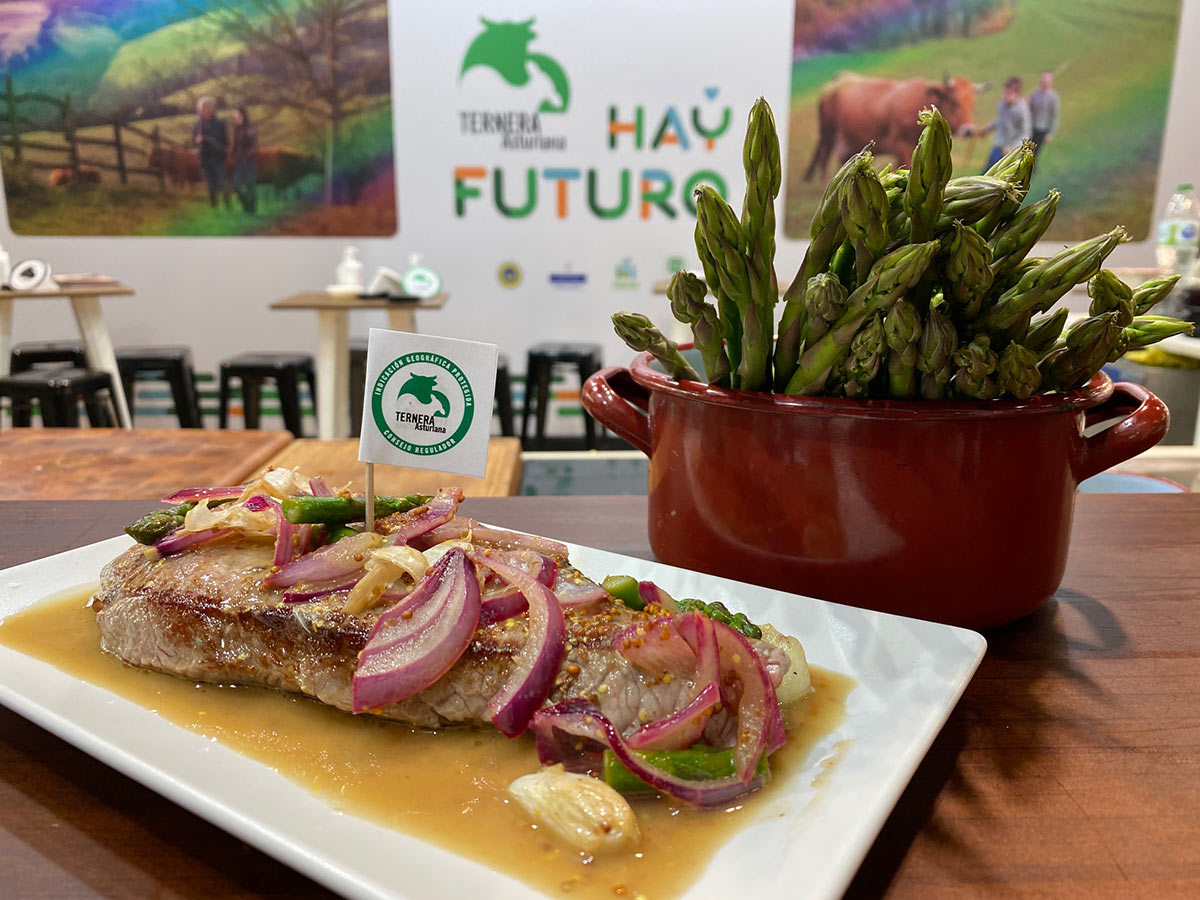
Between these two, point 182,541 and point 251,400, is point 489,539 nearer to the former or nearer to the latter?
Result: point 182,541

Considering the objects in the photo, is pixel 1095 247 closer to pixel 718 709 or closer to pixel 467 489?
pixel 718 709

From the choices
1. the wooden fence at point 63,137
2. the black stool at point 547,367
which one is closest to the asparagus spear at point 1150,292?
Answer: the black stool at point 547,367

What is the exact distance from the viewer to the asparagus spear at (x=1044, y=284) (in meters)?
0.99

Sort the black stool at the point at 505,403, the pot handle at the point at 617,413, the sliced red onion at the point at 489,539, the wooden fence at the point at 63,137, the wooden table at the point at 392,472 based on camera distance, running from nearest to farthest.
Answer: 1. the sliced red onion at the point at 489,539
2. the pot handle at the point at 617,413
3. the wooden table at the point at 392,472
4. the black stool at the point at 505,403
5. the wooden fence at the point at 63,137

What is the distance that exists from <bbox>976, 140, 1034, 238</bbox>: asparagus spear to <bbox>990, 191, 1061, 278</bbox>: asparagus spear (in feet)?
0.05

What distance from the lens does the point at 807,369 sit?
3.38 feet

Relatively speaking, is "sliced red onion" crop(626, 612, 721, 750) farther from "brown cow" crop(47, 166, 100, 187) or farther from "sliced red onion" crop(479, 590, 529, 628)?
"brown cow" crop(47, 166, 100, 187)

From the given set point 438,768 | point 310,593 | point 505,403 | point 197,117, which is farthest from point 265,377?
point 438,768

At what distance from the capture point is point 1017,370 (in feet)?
3.13

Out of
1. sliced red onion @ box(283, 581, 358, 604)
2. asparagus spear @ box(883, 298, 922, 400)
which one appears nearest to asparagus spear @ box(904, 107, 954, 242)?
asparagus spear @ box(883, 298, 922, 400)

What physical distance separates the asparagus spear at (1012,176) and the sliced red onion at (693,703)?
0.60 m

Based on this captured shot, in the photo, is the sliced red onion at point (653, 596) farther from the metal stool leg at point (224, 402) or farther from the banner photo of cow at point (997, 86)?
the banner photo of cow at point (997, 86)

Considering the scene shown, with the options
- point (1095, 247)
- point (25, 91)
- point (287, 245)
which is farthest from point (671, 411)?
point (25, 91)

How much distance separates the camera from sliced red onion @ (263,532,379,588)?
1.02m
